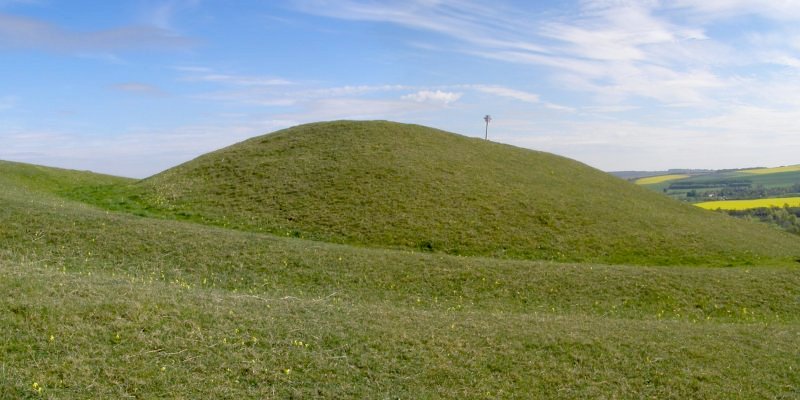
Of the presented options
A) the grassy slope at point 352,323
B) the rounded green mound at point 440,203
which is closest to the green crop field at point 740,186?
the rounded green mound at point 440,203

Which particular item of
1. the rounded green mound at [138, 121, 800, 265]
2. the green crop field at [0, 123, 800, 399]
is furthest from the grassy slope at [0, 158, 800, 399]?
the rounded green mound at [138, 121, 800, 265]

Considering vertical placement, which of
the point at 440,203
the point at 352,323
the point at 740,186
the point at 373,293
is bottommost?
the point at 373,293

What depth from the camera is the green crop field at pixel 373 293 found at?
34.5ft

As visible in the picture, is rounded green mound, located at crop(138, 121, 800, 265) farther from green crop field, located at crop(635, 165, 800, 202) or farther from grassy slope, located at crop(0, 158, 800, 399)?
green crop field, located at crop(635, 165, 800, 202)

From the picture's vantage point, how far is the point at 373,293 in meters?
18.5

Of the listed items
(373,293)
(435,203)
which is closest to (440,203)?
(435,203)

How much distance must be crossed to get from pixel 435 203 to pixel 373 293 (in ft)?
44.5

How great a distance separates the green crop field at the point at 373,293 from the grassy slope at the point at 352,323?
0.18 ft

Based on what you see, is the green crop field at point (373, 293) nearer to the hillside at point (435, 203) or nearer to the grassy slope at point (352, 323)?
the grassy slope at point (352, 323)

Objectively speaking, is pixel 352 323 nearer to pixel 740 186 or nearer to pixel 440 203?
pixel 440 203

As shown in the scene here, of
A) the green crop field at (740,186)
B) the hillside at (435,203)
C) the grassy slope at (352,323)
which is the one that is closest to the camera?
the grassy slope at (352,323)

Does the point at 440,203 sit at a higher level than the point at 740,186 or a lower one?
lower

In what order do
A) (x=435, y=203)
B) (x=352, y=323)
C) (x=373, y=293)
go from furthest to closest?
(x=435, y=203), (x=373, y=293), (x=352, y=323)

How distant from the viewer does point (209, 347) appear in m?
10.9
